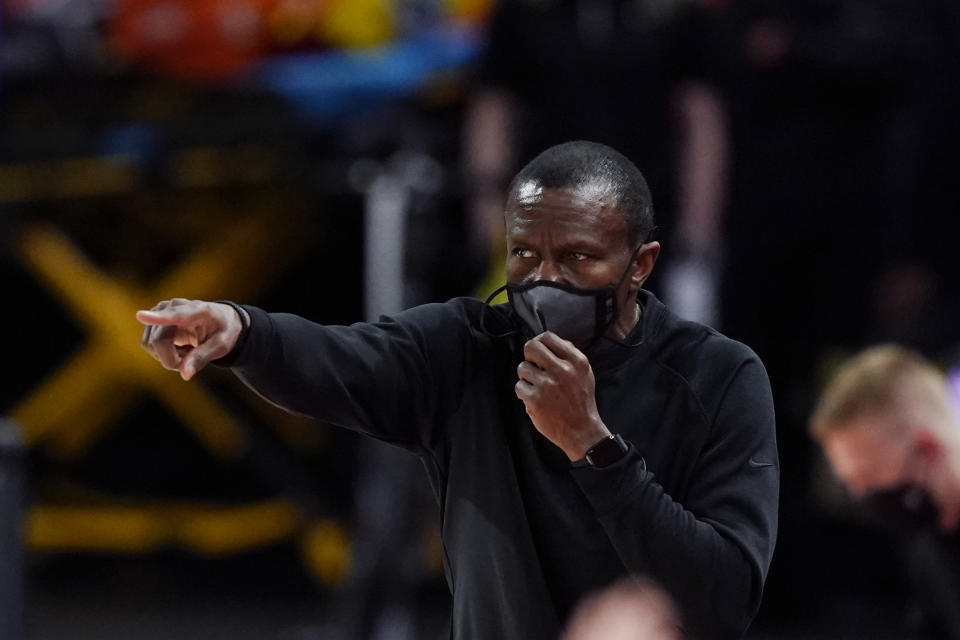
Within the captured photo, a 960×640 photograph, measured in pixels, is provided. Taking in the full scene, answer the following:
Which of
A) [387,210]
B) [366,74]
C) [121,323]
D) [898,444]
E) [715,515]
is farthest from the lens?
[121,323]

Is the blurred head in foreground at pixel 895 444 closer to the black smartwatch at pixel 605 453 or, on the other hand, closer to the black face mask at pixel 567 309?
the black face mask at pixel 567 309

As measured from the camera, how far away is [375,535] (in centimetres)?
548

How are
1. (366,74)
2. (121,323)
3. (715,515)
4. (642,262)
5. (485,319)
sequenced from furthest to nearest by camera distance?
(121,323), (366,74), (485,319), (642,262), (715,515)

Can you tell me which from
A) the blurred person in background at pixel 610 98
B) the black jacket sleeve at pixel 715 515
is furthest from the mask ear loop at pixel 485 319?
the blurred person in background at pixel 610 98

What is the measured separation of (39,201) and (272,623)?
1.92m

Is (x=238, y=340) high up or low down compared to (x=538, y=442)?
up

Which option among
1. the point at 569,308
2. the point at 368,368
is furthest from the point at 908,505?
the point at 368,368

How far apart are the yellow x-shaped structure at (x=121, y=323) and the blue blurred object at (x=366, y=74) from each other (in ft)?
2.50

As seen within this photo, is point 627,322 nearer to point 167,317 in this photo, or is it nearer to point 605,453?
point 605,453

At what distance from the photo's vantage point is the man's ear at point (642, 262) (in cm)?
242

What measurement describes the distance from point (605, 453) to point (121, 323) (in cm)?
468

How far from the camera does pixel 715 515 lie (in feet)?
7.58

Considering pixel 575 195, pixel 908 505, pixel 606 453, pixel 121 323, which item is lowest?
pixel 121 323

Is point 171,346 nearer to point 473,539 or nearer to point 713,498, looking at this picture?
point 473,539
